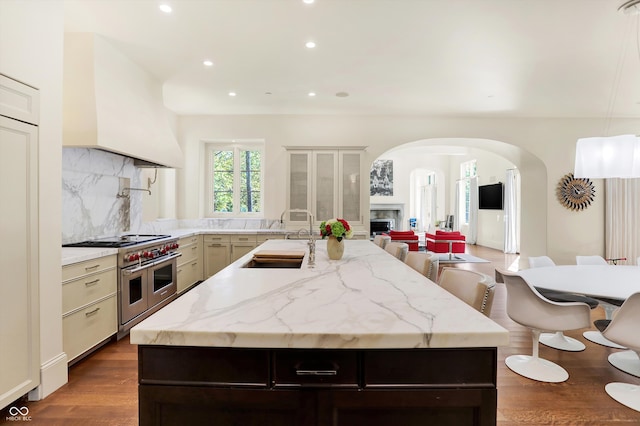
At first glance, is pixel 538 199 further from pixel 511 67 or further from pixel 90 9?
pixel 90 9

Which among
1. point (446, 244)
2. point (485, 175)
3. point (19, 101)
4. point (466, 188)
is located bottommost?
point (446, 244)

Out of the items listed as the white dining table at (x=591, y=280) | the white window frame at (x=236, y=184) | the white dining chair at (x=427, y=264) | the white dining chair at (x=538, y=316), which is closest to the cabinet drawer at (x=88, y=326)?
the white dining chair at (x=427, y=264)

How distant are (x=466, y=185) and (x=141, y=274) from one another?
1068cm

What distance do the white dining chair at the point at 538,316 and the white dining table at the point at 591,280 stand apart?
0.17m

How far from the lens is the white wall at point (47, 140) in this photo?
2.02 m

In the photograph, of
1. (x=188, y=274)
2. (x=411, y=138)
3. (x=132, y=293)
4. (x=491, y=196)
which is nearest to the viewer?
(x=132, y=293)

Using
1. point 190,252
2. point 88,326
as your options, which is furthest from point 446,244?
point 88,326

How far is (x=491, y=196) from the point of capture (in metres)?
9.60

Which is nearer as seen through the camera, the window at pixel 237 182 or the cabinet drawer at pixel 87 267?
the cabinet drawer at pixel 87 267

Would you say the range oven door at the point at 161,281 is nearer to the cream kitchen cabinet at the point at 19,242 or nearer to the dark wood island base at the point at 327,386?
the cream kitchen cabinet at the point at 19,242

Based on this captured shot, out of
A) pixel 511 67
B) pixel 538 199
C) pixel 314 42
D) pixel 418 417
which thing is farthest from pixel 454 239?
pixel 418 417

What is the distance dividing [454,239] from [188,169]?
240 inches

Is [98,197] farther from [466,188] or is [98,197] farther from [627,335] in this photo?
[466,188]

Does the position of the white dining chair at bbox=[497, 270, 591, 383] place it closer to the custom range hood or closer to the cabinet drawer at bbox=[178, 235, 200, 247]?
the custom range hood
